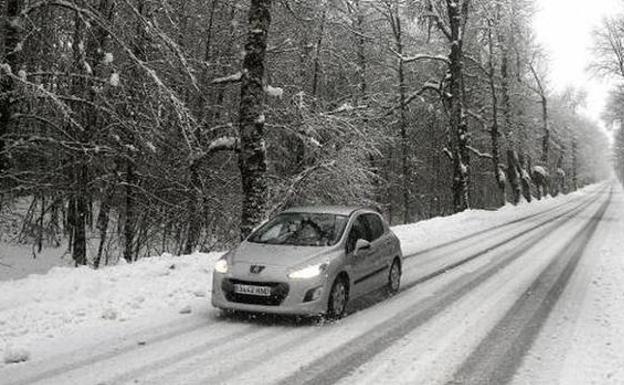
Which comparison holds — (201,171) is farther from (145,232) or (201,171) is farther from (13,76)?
(13,76)

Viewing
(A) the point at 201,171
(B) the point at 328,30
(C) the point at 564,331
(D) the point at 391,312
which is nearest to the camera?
(C) the point at 564,331

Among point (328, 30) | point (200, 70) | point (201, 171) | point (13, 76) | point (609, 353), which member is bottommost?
point (609, 353)

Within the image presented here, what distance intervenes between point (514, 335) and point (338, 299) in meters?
2.29

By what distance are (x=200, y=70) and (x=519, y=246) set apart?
33.8 feet

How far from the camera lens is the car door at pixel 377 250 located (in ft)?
33.5

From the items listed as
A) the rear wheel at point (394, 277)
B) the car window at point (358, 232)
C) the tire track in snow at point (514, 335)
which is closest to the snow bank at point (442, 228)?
the tire track in snow at point (514, 335)

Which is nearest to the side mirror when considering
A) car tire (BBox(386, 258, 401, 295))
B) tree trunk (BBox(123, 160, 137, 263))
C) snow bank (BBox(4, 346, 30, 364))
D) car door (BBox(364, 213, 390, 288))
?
car door (BBox(364, 213, 390, 288))

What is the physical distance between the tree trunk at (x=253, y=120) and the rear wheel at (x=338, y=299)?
465 cm

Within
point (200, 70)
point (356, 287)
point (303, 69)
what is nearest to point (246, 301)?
point (356, 287)

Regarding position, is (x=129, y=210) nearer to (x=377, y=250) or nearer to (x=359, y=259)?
(x=377, y=250)

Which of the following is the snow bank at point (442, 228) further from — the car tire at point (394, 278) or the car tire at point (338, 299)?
the car tire at point (338, 299)

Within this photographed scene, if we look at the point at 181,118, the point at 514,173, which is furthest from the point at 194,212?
the point at 514,173

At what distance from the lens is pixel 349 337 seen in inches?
307

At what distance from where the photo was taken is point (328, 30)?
19719 mm
